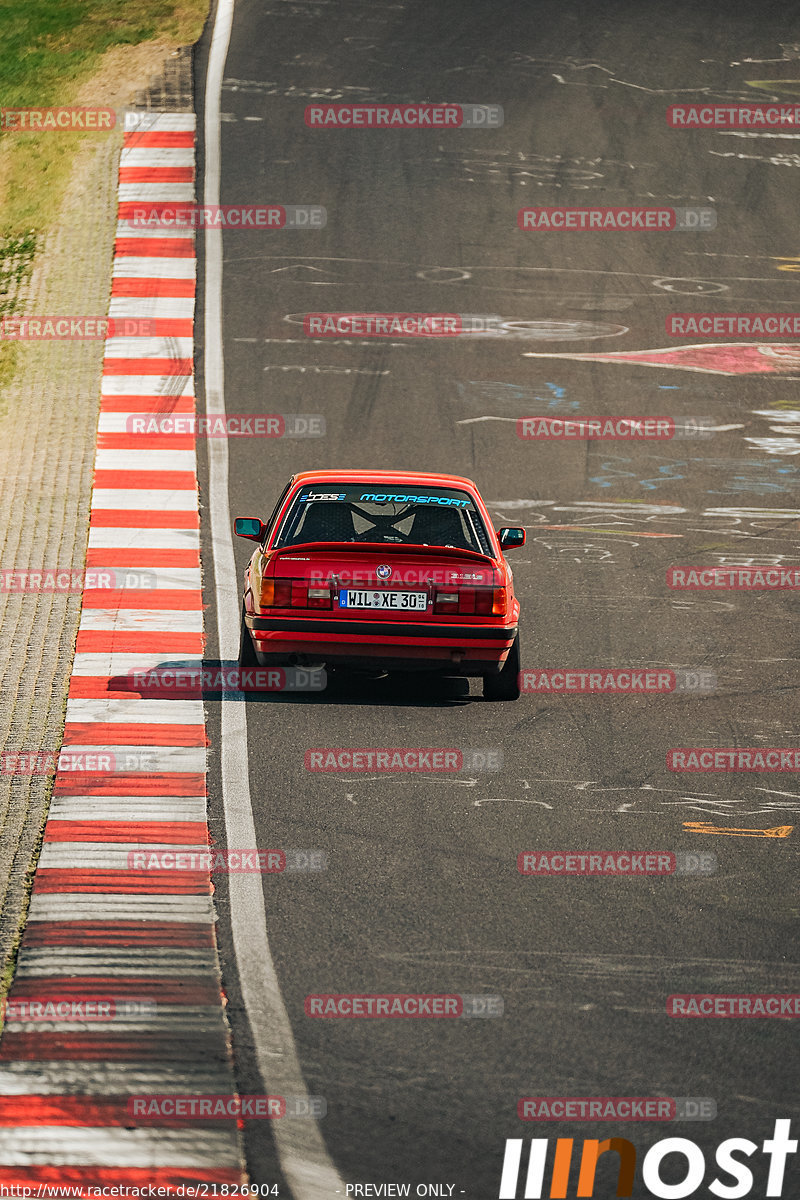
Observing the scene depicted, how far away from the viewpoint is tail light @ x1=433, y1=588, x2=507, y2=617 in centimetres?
871

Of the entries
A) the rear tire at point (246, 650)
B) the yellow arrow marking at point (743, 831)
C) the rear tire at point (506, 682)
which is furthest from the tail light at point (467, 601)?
the yellow arrow marking at point (743, 831)

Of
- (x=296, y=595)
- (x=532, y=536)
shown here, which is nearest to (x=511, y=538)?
(x=296, y=595)

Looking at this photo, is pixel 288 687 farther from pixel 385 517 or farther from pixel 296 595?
pixel 385 517

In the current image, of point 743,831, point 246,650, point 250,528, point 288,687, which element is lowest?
point 743,831

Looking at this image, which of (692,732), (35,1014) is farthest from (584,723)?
(35,1014)

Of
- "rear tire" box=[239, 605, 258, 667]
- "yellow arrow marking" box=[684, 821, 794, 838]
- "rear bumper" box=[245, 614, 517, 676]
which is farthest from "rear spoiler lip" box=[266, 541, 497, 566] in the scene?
"yellow arrow marking" box=[684, 821, 794, 838]

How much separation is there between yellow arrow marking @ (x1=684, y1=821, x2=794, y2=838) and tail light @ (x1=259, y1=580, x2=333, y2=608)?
103 inches

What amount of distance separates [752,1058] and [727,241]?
16549mm

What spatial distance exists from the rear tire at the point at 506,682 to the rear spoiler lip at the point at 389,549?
2.01ft

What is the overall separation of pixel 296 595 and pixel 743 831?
10.00 ft

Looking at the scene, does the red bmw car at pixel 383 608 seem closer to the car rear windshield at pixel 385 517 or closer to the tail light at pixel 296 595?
the tail light at pixel 296 595

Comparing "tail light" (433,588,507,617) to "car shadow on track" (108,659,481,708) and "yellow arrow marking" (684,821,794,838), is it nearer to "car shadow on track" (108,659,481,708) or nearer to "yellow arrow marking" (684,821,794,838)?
"car shadow on track" (108,659,481,708)

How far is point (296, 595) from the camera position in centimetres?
874

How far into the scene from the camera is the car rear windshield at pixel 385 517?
9320 millimetres
